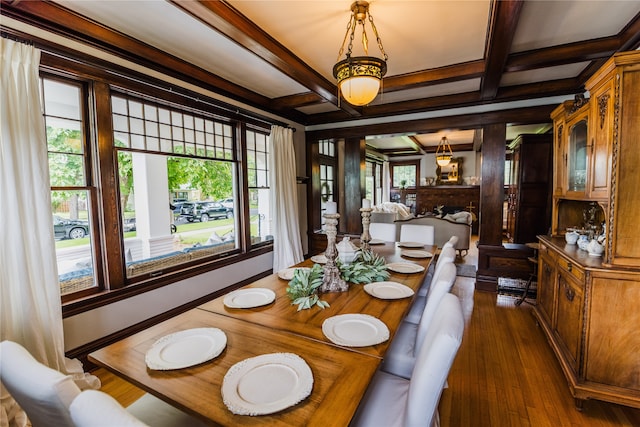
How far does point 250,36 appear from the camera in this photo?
86.9 inches

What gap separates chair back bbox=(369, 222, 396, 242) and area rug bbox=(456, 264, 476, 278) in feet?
5.08

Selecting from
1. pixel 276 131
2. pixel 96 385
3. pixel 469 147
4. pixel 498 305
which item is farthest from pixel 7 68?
pixel 469 147

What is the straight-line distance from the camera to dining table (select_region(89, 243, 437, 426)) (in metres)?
0.91

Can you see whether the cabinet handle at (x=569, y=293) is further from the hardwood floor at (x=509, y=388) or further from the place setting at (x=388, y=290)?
the place setting at (x=388, y=290)

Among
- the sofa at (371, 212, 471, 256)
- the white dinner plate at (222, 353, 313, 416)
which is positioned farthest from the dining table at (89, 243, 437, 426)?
the sofa at (371, 212, 471, 256)

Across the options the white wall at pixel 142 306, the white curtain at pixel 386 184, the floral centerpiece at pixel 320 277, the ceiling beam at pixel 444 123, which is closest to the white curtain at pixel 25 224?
the white wall at pixel 142 306

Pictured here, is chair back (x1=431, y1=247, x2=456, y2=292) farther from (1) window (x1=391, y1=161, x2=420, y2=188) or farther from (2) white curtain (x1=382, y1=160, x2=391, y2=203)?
(1) window (x1=391, y1=161, x2=420, y2=188)

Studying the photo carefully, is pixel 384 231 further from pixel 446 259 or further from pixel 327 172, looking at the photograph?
pixel 327 172

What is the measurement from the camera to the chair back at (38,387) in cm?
78

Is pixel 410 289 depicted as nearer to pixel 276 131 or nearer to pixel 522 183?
pixel 276 131

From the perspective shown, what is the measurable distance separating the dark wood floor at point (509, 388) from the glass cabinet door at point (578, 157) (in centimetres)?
142

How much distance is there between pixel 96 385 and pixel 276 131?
3.26m

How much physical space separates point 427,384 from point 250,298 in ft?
3.66

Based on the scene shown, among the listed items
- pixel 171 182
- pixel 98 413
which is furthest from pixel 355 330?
pixel 171 182
